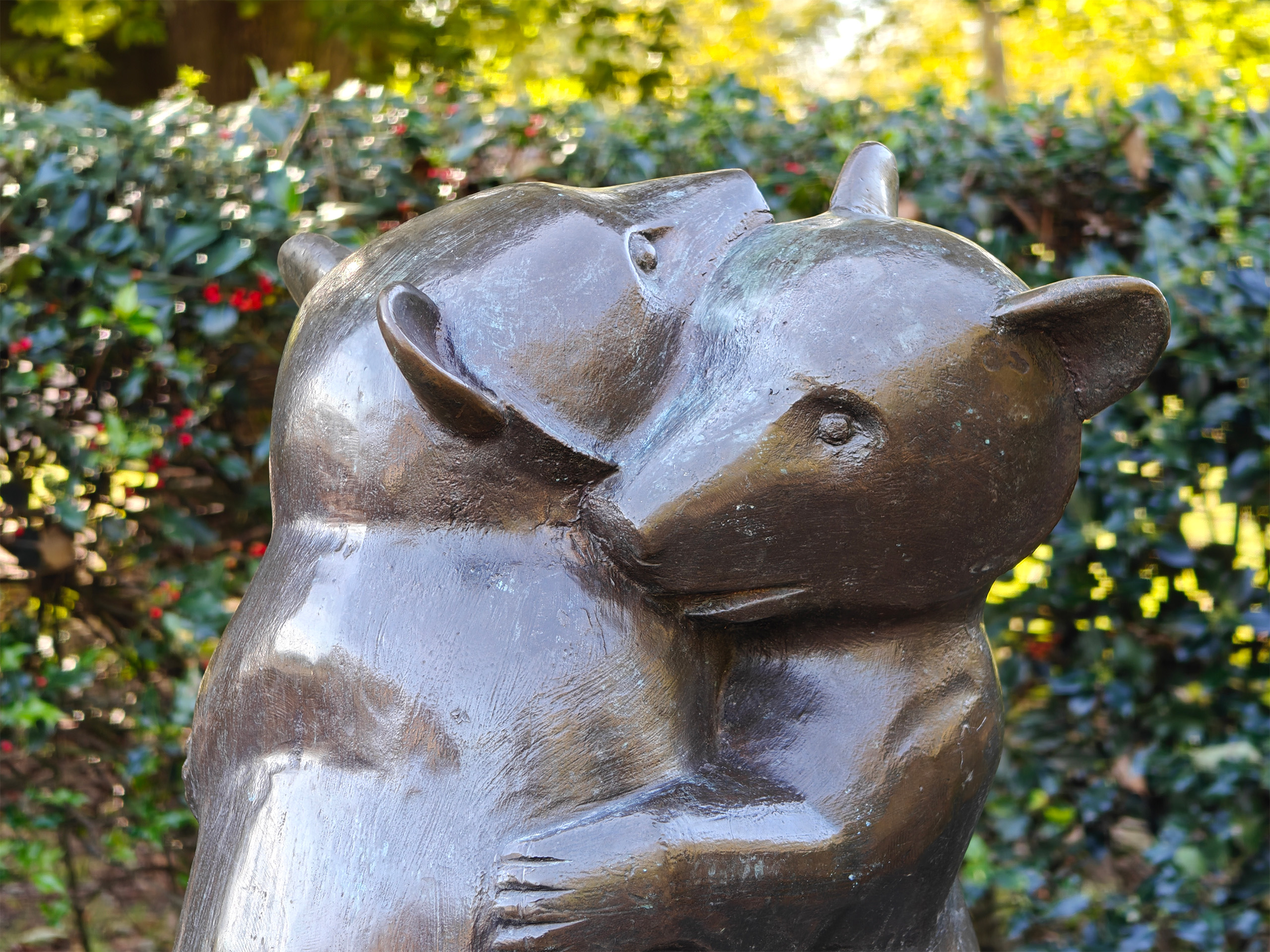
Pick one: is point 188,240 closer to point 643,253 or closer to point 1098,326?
point 643,253

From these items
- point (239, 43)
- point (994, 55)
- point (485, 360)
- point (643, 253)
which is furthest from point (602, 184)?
point (994, 55)

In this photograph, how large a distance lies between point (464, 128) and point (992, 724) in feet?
8.22

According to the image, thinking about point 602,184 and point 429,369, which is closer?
point 429,369

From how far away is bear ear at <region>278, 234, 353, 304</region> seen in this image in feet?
5.93

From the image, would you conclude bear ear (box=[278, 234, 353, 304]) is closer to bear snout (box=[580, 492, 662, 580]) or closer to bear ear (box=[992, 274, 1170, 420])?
bear snout (box=[580, 492, 662, 580])

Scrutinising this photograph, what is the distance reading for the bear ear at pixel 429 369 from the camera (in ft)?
4.36

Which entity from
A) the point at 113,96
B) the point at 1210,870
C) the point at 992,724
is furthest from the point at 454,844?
the point at 113,96

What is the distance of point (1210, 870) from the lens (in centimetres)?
303

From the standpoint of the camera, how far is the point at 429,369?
1333 millimetres

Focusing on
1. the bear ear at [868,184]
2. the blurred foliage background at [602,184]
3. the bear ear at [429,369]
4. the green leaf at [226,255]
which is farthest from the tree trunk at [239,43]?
the bear ear at [429,369]

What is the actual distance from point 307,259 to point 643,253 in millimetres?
595

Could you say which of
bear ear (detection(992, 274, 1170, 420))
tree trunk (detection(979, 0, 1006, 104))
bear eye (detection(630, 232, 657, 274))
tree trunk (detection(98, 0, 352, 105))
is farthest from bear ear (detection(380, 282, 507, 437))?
tree trunk (detection(979, 0, 1006, 104))

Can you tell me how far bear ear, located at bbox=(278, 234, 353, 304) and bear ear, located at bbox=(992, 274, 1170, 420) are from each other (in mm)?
1036

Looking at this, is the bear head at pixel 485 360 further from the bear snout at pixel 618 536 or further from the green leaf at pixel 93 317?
the green leaf at pixel 93 317
